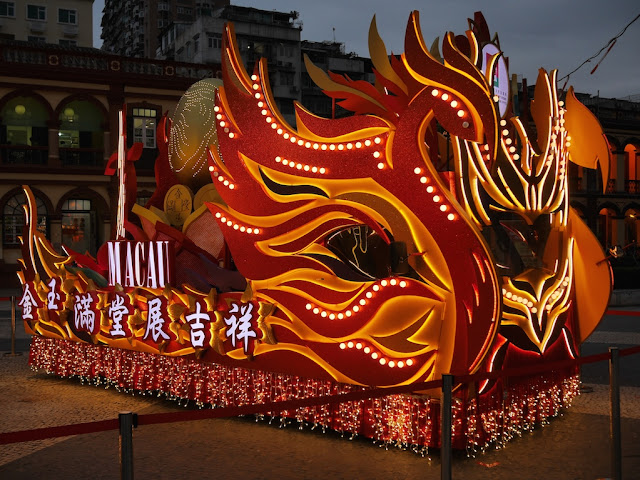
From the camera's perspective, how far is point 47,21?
48.0 meters

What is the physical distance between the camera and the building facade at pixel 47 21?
4716cm

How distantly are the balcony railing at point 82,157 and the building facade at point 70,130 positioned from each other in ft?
0.14

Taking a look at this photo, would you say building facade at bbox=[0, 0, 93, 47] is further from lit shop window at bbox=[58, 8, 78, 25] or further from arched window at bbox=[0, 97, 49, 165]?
arched window at bbox=[0, 97, 49, 165]

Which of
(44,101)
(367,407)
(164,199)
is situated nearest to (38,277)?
(164,199)

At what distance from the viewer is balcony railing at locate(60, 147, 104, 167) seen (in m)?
32.7

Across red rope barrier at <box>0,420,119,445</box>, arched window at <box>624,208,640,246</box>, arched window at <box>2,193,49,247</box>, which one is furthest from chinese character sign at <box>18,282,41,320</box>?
arched window at <box>624,208,640,246</box>

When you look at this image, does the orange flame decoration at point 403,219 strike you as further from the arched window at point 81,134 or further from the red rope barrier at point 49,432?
the arched window at point 81,134

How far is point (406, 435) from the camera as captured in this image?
684 centimetres

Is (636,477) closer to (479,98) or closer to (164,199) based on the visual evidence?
(479,98)

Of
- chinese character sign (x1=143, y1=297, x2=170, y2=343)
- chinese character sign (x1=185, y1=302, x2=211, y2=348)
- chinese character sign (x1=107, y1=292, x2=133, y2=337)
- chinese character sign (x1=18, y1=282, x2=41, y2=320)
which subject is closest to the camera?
chinese character sign (x1=185, y1=302, x2=211, y2=348)

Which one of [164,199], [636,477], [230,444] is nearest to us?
[636,477]

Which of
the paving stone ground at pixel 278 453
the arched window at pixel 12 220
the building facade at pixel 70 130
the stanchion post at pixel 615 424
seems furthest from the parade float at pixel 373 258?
the building facade at pixel 70 130

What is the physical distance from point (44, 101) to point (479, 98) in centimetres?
2851

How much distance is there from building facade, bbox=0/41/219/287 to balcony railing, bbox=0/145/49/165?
0.14ft
